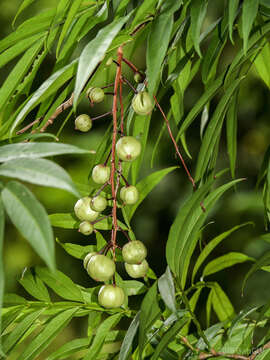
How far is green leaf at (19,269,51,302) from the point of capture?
71 cm

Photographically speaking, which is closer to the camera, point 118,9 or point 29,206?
point 29,206

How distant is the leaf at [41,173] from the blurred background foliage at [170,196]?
96cm

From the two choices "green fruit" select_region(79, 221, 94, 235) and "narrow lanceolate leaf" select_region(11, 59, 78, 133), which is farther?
"green fruit" select_region(79, 221, 94, 235)

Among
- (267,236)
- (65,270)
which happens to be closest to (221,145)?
(65,270)

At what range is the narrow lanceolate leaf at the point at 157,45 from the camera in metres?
0.45

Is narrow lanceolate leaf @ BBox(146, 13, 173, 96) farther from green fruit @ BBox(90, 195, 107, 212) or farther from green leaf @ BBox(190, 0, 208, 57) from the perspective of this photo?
green fruit @ BBox(90, 195, 107, 212)

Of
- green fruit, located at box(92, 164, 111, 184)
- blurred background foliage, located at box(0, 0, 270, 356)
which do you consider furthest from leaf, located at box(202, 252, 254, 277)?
blurred background foliage, located at box(0, 0, 270, 356)

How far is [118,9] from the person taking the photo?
23.3 inches

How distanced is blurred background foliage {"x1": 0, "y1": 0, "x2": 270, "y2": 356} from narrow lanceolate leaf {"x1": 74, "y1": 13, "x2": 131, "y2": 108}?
902 mm

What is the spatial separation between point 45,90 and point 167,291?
0.67 feet

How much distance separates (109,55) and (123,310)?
327 mm

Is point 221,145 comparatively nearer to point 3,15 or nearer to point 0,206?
point 3,15

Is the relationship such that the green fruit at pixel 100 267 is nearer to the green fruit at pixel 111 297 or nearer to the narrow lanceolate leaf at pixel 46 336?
the green fruit at pixel 111 297

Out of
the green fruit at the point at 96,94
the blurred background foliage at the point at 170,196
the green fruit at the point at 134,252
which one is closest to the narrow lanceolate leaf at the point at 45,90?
the green fruit at the point at 96,94
